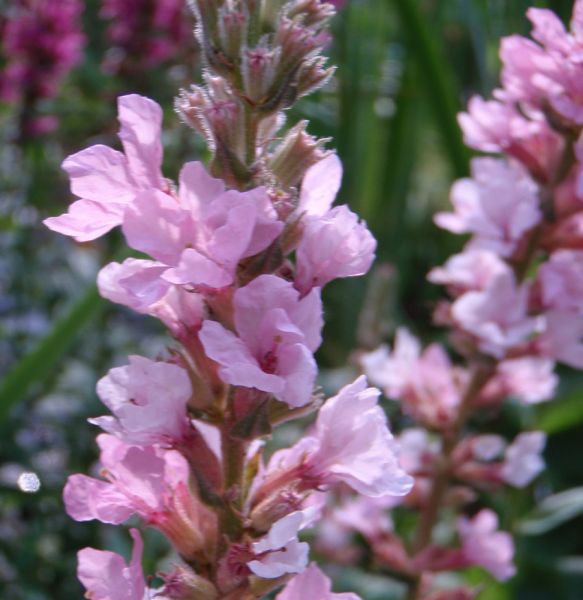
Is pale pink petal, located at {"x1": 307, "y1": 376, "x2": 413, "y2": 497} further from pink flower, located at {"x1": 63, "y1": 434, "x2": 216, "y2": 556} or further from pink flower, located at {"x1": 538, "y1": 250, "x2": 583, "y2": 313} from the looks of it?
pink flower, located at {"x1": 538, "y1": 250, "x2": 583, "y2": 313}

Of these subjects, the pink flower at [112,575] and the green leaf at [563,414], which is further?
the green leaf at [563,414]

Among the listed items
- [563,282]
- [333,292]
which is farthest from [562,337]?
[333,292]

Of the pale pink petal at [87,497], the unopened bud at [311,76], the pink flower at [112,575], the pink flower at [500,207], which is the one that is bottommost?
the pink flower at [112,575]

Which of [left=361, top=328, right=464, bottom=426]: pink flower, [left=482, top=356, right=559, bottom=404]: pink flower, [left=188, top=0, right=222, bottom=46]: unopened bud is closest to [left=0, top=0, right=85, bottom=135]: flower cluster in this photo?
[left=361, top=328, right=464, bottom=426]: pink flower

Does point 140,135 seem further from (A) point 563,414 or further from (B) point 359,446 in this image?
(A) point 563,414

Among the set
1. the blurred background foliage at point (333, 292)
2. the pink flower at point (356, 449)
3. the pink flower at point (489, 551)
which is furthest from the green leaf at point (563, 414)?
the pink flower at point (356, 449)

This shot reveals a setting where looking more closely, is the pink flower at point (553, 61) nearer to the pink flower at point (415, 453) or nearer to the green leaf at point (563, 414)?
the pink flower at point (415, 453)
